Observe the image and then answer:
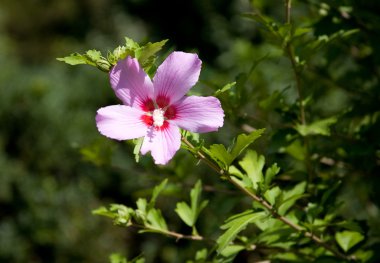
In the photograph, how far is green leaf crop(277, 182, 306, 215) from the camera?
92 cm

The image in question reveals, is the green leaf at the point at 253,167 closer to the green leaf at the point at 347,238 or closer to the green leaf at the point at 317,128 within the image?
the green leaf at the point at 317,128

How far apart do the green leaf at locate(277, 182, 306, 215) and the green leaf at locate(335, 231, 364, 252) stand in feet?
0.36

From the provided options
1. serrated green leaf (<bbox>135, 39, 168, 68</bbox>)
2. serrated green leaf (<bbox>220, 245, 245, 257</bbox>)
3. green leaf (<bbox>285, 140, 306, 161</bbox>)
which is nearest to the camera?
serrated green leaf (<bbox>135, 39, 168, 68</bbox>)

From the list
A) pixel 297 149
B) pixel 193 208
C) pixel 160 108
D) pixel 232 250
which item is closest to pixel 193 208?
pixel 193 208

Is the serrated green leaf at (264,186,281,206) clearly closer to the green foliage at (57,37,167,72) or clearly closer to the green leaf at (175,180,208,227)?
the green leaf at (175,180,208,227)

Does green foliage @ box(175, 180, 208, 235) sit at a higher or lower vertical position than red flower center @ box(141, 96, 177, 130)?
lower

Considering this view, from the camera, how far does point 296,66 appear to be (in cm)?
102

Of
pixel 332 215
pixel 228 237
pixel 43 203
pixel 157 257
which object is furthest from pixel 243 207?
pixel 228 237

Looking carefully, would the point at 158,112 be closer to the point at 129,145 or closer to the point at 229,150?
the point at 229,150

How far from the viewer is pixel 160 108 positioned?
2.59ft

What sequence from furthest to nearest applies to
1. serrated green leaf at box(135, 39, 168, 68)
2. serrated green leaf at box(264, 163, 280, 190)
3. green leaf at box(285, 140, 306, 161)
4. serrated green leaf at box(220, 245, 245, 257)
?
green leaf at box(285, 140, 306, 161) < serrated green leaf at box(220, 245, 245, 257) < serrated green leaf at box(264, 163, 280, 190) < serrated green leaf at box(135, 39, 168, 68)

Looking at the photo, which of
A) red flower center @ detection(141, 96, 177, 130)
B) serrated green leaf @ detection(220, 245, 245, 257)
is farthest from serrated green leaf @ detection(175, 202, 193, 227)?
red flower center @ detection(141, 96, 177, 130)

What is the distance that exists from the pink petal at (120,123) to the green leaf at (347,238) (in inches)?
18.5

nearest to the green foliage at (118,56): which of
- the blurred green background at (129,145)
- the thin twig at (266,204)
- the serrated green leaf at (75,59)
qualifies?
the serrated green leaf at (75,59)
